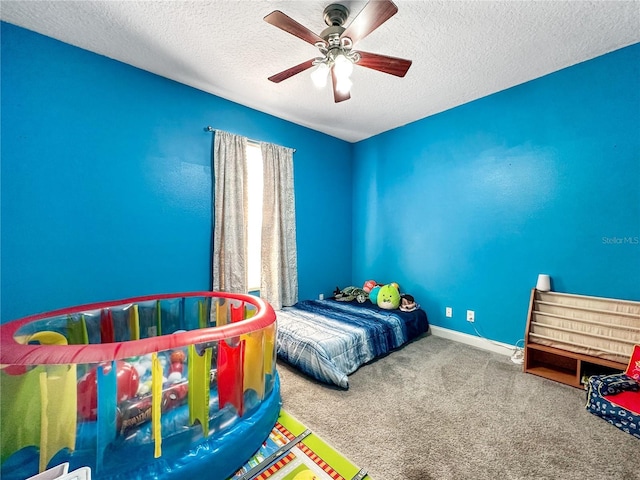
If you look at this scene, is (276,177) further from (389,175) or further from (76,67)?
(76,67)

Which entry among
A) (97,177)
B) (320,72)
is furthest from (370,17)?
(97,177)

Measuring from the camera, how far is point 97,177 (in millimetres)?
2168

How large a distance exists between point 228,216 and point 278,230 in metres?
0.67

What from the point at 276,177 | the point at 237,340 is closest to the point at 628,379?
the point at 237,340

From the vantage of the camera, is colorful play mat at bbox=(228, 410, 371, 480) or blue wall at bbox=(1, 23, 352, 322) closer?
colorful play mat at bbox=(228, 410, 371, 480)

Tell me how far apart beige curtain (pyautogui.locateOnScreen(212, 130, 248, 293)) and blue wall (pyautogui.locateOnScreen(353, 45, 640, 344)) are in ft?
6.62

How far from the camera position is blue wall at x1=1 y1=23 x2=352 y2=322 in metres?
1.87

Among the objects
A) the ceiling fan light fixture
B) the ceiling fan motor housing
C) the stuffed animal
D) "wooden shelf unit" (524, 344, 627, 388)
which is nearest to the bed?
the stuffed animal

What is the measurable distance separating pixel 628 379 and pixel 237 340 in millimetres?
2621

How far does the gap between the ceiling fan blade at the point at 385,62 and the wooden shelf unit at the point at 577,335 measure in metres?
2.26

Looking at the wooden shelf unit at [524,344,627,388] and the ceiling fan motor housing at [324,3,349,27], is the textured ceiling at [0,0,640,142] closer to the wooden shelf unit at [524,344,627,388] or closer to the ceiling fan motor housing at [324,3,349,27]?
the ceiling fan motor housing at [324,3,349,27]

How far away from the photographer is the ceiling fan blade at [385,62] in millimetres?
1730

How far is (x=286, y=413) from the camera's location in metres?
1.80

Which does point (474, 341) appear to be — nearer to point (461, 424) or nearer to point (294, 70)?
point (461, 424)
